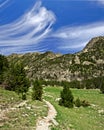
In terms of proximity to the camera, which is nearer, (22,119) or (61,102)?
(22,119)

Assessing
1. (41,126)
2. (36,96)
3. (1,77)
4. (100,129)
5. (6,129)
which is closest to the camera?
(6,129)

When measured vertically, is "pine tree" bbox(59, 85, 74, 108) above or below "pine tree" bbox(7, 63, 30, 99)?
below

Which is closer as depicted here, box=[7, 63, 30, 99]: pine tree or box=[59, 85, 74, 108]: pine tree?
box=[59, 85, 74, 108]: pine tree

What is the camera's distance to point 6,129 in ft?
97.3

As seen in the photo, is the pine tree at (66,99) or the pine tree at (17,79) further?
the pine tree at (17,79)

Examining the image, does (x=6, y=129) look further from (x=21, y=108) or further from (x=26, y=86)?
(x=26, y=86)

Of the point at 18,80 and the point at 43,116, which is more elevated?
the point at 18,80

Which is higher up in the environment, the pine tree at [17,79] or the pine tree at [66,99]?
the pine tree at [17,79]

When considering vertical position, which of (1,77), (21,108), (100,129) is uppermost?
(1,77)

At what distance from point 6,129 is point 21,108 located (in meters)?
11.7

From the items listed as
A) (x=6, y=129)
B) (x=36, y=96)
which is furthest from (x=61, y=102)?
(x=6, y=129)

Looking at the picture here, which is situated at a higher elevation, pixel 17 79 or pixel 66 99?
pixel 17 79

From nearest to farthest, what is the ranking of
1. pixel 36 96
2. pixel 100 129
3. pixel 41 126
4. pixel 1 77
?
pixel 41 126 < pixel 100 129 < pixel 36 96 < pixel 1 77

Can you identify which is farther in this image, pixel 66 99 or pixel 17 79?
pixel 17 79
